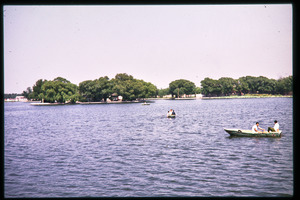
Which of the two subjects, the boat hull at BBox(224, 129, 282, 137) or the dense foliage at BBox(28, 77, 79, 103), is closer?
the boat hull at BBox(224, 129, 282, 137)

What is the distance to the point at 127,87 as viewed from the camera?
150500 millimetres

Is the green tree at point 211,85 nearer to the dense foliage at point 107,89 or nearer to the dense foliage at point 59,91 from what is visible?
the dense foliage at point 107,89

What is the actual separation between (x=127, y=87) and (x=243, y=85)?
87676 mm

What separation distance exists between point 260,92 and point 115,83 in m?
111

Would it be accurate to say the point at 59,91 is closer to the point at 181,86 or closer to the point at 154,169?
the point at 181,86

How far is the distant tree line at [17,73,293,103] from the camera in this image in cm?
13388

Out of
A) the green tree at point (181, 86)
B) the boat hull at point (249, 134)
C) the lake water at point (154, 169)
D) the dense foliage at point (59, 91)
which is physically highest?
the green tree at point (181, 86)

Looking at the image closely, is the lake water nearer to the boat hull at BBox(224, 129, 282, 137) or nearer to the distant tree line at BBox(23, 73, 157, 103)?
the boat hull at BBox(224, 129, 282, 137)

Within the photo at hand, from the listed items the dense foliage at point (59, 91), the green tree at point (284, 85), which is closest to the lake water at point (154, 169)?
the dense foliage at point (59, 91)

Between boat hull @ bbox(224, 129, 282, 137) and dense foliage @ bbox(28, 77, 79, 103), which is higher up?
dense foliage @ bbox(28, 77, 79, 103)

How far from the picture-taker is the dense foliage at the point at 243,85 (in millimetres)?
184375

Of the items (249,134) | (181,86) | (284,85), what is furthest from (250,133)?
(181,86)

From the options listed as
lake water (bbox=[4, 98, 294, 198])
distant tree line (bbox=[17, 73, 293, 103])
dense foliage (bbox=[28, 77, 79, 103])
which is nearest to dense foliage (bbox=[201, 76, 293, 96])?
distant tree line (bbox=[17, 73, 293, 103])

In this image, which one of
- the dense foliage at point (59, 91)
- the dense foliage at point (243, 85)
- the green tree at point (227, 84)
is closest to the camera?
the dense foliage at point (59, 91)
